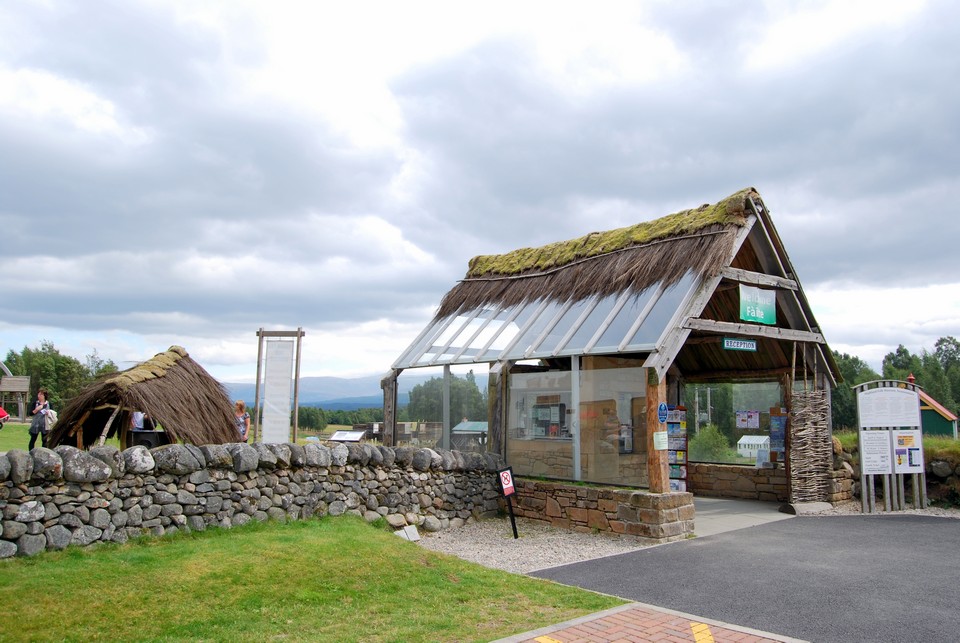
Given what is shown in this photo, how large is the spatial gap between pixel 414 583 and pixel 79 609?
9.86 ft

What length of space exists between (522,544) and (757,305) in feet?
19.0

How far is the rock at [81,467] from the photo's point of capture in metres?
7.62

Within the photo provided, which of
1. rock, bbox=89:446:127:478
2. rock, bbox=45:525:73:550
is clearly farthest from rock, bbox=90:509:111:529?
rock, bbox=89:446:127:478

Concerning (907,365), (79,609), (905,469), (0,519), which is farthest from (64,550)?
(907,365)

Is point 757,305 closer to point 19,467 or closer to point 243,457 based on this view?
point 243,457

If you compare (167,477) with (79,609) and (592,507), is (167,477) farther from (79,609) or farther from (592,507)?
(592,507)

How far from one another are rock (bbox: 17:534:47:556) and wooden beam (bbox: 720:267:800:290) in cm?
969

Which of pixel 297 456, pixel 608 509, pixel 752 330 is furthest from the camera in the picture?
pixel 752 330

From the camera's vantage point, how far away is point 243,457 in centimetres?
921

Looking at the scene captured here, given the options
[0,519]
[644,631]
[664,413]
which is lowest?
[644,631]

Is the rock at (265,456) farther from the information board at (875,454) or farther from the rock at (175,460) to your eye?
the information board at (875,454)

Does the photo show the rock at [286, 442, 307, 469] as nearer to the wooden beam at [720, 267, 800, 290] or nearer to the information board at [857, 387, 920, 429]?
the wooden beam at [720, 267, 800, 290]

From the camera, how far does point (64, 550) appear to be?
7430 millimetres

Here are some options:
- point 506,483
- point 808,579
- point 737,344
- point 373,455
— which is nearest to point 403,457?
point 373,455
